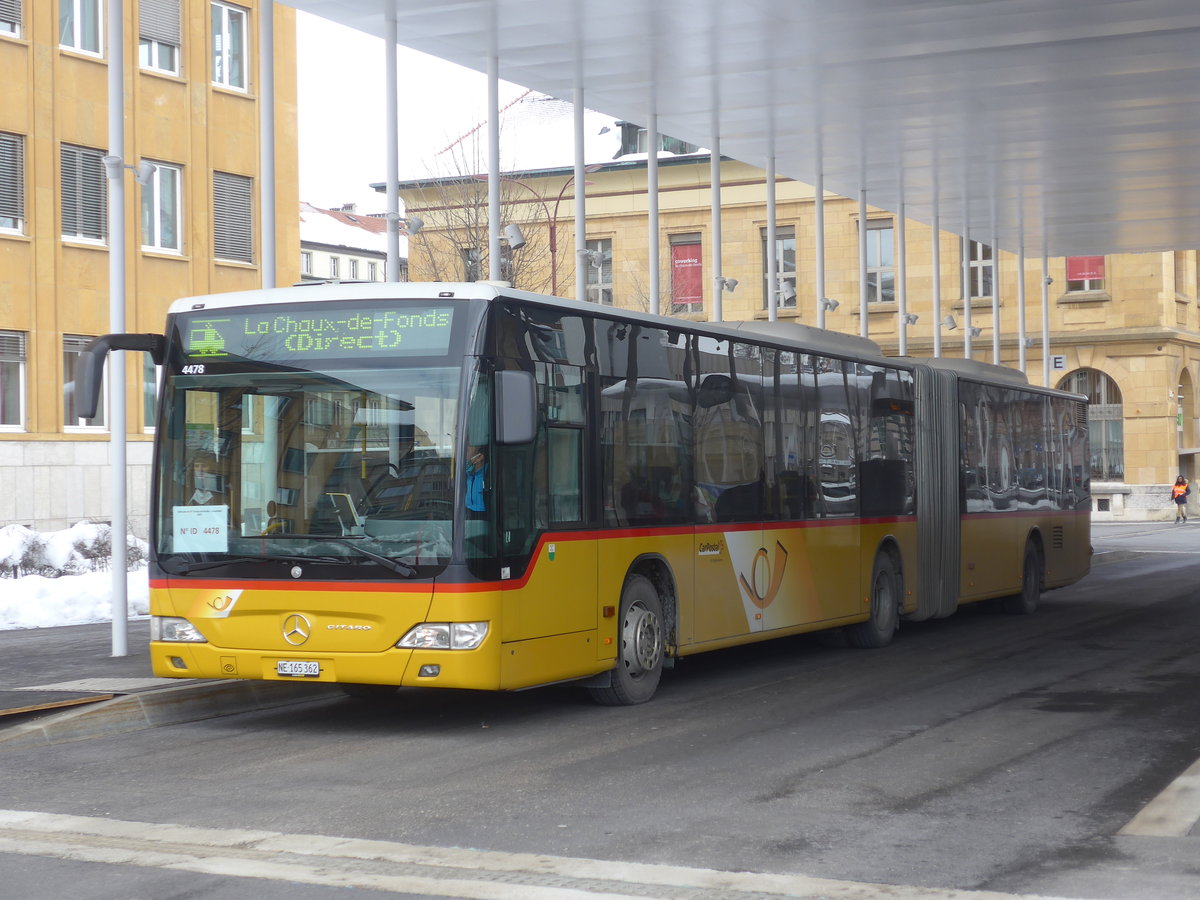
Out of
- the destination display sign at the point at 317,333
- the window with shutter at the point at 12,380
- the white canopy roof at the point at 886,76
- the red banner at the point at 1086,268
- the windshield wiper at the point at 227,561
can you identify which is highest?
the red banner at the point at 1086,268

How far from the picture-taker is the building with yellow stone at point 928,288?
55.9 meters

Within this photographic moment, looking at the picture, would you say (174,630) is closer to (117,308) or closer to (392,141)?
(117,308)

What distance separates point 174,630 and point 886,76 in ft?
43.0

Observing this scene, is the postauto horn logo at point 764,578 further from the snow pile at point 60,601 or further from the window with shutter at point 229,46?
the window with shutter at point 229,46

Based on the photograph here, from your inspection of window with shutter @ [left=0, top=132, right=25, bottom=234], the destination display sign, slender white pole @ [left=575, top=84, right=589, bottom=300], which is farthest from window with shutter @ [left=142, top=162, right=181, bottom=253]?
the destination display sign

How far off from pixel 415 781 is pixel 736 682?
18.3 feet

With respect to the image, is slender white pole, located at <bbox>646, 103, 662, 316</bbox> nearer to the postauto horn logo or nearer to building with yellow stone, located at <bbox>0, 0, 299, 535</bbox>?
the postauto horn logo

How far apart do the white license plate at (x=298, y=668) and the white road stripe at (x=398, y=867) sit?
2964 millimetres

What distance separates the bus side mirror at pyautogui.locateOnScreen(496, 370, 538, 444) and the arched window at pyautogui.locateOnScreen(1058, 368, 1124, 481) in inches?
1917

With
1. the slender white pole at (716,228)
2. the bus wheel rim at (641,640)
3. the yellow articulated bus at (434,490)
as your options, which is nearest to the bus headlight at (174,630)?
the yellow articulated bus at (434,490)

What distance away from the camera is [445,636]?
10867 mm

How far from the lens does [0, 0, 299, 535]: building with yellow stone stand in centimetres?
3200

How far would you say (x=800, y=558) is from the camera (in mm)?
15867

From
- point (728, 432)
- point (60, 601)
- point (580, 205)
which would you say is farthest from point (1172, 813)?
point (60, 601)
